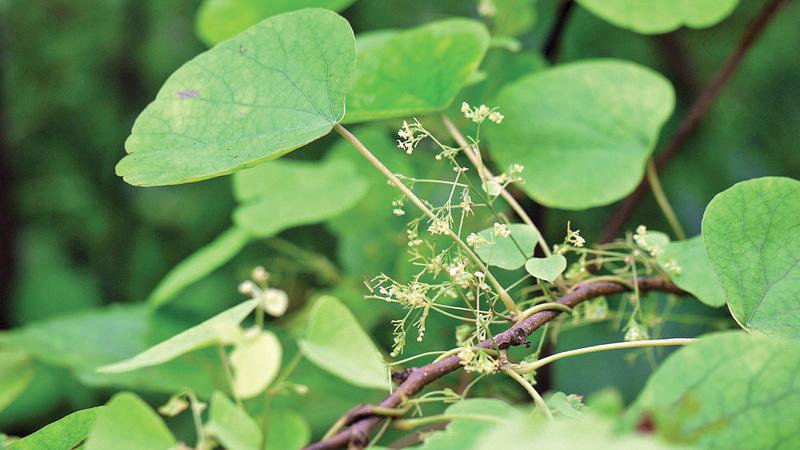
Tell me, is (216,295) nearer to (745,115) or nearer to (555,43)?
(555,43)

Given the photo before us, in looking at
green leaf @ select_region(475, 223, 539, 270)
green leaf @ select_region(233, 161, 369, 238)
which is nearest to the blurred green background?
green leaf @ select_region(233, 161, 369, 238)

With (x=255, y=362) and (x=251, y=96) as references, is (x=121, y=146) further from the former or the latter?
(x=255, y=362)

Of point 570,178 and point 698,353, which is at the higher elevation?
point 698,353

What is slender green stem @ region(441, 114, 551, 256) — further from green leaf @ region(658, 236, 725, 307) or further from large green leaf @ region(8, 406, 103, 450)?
large green leaf @ region(8, 406, 103, 450)

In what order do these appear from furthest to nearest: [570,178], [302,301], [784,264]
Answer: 1. [302,301]
2. [570,178]
3. [784,264]

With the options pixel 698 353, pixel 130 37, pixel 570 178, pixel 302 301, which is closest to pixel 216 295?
pixel 302 301

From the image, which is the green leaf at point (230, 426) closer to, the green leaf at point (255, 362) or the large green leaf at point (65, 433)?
the green leaf at point (255, 362)
